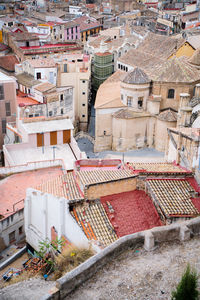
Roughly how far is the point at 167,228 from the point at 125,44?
39.5 m

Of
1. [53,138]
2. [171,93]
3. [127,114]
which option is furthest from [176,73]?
[53,138]

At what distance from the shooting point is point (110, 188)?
14633 millimetres

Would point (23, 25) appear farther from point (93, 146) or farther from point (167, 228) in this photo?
point (167, 228)

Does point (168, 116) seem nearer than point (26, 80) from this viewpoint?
Yes

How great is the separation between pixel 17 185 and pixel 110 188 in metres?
7.06

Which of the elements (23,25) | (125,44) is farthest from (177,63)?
(23,25)

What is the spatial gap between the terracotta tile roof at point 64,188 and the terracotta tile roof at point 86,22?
52.2m

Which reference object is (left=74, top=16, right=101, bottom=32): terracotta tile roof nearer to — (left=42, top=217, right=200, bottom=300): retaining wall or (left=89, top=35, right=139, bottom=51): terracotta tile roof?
(left=89, top=35, right=139, bottom=51): terracotta tile roof

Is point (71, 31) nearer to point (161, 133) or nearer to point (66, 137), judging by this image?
point (161, 133)

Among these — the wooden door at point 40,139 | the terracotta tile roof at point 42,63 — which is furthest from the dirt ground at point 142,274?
the terracotta tile roof at point 42,63

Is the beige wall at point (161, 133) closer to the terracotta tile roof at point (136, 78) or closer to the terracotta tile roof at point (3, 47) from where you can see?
the terracotta tile roof at point (136, 78)

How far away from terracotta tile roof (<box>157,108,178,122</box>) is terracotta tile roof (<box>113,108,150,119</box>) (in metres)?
1.21

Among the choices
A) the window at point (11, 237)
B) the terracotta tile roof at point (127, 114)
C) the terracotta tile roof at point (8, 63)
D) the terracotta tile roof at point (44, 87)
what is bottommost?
the window at point (11, 237)

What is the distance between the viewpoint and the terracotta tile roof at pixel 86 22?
214 ft
